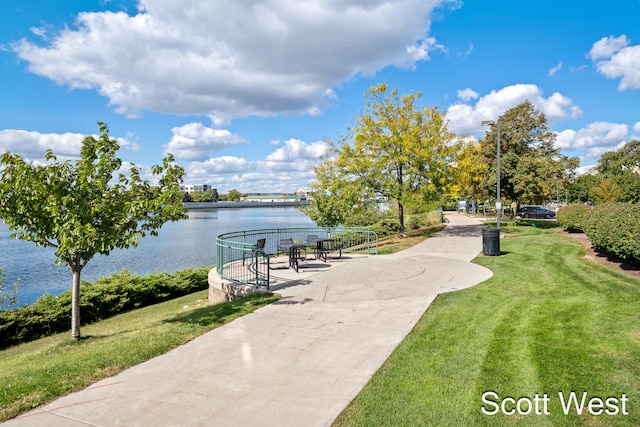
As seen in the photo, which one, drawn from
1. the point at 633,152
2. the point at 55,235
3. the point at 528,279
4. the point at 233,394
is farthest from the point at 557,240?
the point at 633,152

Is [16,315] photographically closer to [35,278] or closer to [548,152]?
[35,278]

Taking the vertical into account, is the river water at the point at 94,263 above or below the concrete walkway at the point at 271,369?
below

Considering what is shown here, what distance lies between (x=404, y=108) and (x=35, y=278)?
22.2 meters

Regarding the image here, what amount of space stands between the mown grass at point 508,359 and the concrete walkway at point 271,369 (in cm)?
39

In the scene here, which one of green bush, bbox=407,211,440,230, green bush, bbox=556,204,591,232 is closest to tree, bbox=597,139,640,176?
green bush, bbox=407,211,440,230

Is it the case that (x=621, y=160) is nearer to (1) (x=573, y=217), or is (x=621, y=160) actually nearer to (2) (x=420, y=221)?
(2) (x=420, y=221)

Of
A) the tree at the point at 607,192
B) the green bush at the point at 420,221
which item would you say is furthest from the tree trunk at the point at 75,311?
the tree at the point at 607,192

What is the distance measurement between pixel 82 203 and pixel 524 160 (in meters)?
27.8

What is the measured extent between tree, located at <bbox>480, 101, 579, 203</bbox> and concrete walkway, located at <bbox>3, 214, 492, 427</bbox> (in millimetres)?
20272

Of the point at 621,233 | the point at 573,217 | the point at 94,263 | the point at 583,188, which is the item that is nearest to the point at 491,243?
the point at 621,233

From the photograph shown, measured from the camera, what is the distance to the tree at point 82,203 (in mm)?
7375

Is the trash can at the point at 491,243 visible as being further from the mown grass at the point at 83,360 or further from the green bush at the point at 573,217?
the mown grass at the point at 83,360

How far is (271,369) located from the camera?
202 inches

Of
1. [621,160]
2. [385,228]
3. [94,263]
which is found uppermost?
[621,160]
